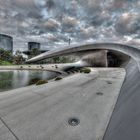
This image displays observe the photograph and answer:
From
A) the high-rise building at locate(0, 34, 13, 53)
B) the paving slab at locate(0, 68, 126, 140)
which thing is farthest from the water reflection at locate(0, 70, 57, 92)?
the high-rise building at locate(0, 34, 13, 53)

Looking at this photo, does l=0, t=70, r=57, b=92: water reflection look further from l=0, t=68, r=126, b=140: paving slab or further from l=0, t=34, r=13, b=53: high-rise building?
l=0, t=34, r=13, b=53: high-rise building

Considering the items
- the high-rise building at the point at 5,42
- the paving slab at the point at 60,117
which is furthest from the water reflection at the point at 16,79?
the high-rise building at the point at 5,42

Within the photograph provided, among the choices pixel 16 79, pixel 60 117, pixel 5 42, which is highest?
pixel 5 42

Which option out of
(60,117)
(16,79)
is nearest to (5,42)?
(16,79)

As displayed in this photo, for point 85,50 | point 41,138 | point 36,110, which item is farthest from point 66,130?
point 85,50

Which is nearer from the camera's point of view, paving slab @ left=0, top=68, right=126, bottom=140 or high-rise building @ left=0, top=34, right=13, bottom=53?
paving slab @ left=0, top=68, right=126, bottom=140

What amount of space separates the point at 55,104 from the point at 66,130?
75.9 inches

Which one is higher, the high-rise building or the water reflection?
the high-rise building

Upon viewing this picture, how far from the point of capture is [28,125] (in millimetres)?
3777

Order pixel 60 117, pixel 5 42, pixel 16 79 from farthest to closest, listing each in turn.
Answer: pixel 5 42 → pixel 16 79 → pixel 60 117

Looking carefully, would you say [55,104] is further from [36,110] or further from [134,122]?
[134,122]

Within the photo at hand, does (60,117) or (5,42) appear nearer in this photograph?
(60,117)

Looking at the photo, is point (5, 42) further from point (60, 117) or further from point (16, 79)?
point (60, 117)

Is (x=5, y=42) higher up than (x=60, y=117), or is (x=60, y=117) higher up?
(x=5, y=42)
